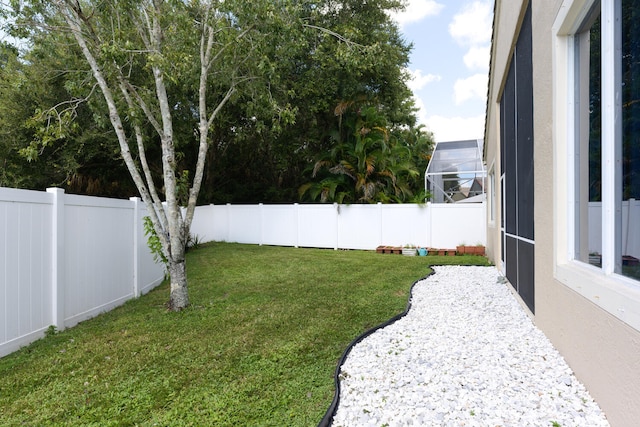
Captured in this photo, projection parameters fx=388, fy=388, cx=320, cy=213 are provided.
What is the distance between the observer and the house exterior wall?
78.8 inches

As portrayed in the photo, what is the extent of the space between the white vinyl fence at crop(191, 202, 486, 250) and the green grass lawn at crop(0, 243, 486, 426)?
6176 millimetres

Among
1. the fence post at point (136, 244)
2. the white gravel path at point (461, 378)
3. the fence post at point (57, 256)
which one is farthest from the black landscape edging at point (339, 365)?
Answer: the fence post at point (136, 244)

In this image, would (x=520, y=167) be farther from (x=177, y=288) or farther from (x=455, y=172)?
(x=455, y=172)

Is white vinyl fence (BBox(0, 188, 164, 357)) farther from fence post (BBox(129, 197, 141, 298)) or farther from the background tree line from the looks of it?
the background tree line

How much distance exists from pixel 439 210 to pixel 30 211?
10655 mm

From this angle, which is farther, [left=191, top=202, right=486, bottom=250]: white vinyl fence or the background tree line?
[left=191, top=202, right=486, bottom=250]: white vinyl fence

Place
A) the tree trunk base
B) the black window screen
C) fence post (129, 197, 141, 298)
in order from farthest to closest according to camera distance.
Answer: fence post (129, 197, 141, 298) < the tree trunk base < the black window screen

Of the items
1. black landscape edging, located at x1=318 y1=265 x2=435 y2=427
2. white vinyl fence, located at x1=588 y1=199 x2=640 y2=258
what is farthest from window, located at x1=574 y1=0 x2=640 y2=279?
black landscape edging, located at x1=318 y1=265 x2=435 y2=427

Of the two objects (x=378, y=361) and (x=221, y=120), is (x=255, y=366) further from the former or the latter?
(x=221, y=120)

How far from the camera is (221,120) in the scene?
13.1m

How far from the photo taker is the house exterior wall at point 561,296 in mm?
2002

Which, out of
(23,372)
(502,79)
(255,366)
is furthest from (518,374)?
(502,79)

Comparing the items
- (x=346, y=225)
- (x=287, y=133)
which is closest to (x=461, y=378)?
(x=346, y=225)

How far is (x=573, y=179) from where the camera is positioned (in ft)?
9.70
